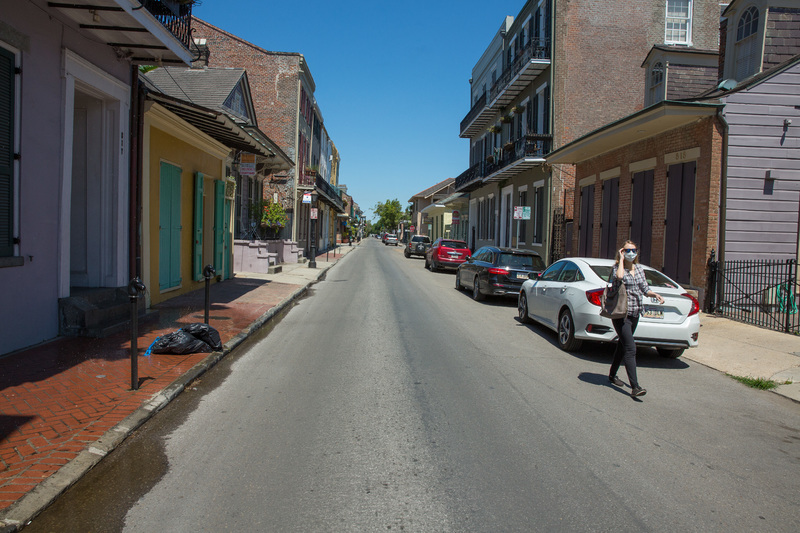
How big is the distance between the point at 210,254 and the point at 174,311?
5114mm

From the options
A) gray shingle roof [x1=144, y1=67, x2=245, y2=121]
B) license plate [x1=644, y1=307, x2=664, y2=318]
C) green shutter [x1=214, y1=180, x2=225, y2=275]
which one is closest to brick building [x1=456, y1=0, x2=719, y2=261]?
gray shingle roof [x1=144, y1=67, x2=245, y2=121]

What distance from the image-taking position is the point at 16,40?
249 inches

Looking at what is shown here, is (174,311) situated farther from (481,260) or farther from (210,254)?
(481,260)

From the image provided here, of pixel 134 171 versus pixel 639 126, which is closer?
pixel 134 171

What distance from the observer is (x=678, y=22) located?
77.8ft

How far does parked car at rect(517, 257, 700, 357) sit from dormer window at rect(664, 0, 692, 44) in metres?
19.0

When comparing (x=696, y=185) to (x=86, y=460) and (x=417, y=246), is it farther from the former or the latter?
(x=417, y=246)

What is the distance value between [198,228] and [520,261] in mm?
8081

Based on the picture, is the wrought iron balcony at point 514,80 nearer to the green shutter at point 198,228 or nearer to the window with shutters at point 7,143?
the green shutter at point 198,228

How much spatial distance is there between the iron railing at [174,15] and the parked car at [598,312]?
7212mm

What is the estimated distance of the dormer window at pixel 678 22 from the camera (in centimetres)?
2342

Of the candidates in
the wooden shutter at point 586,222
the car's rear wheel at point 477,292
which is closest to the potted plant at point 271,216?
the car's rear wheel at point 477,292

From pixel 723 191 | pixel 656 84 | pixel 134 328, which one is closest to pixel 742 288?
pixel 723 191

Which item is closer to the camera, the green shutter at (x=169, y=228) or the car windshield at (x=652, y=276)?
the car windshield at (x=652, y=276)
